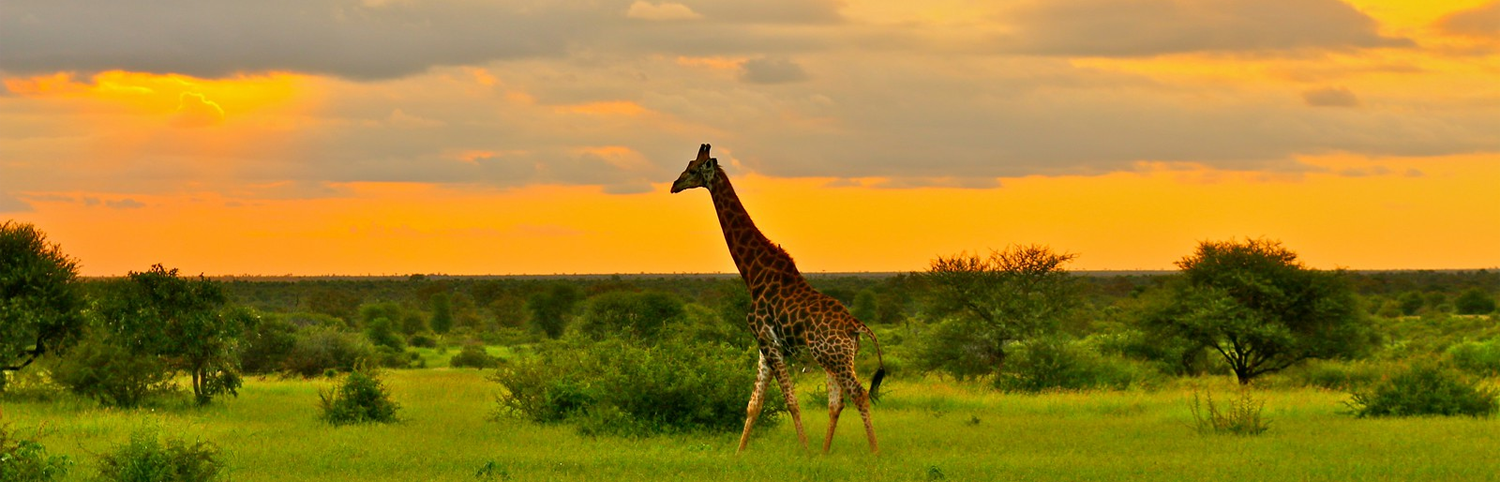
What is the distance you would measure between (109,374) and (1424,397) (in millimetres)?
25563

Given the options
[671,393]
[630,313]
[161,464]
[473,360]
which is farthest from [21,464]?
[630,313]

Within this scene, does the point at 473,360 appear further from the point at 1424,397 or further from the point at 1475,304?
the point at 1475,304

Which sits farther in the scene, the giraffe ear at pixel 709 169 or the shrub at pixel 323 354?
the shrub at pixel 323 354

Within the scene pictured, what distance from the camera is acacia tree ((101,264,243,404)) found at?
90.9ft

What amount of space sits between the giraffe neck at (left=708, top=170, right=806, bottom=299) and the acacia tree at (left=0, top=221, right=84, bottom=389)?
15.9 m

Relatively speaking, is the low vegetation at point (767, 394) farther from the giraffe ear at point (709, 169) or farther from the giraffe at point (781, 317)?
the giraffe ear at point (709, 169)

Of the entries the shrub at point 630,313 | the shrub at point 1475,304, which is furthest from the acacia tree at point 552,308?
the shrub at point 1475,304

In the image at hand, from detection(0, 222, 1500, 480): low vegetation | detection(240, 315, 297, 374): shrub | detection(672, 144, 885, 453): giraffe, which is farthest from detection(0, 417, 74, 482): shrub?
detection(240, 315, 297, 374): shrub

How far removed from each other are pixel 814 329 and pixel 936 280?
883 inches

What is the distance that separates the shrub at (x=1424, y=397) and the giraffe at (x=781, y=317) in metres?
11.9

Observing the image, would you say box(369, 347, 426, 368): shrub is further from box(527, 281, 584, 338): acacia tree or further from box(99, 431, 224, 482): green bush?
box(99, 431, 224, 482): green bush

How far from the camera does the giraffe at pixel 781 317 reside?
1906cm

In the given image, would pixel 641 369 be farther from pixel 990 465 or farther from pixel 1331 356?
pixel 1331 356

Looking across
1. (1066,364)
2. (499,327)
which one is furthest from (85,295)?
(499,327)
